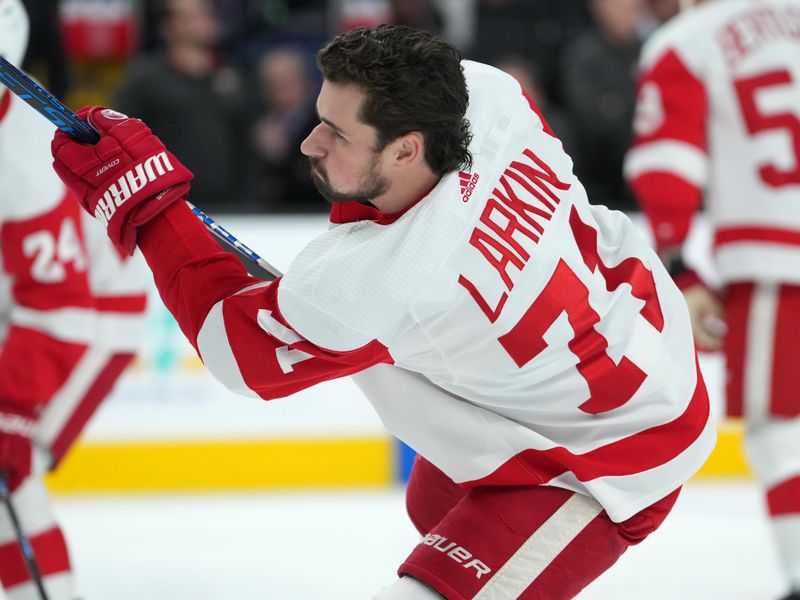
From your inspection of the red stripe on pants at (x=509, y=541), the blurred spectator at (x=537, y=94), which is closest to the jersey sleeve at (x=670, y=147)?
the red stripe on pants at (x=509, y=541)

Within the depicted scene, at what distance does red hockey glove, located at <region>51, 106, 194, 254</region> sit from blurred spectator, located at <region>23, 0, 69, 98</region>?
337cm

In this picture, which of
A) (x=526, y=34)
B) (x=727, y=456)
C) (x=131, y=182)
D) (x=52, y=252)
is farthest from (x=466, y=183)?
(x=526, y=34)

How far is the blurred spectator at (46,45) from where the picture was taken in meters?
5.17

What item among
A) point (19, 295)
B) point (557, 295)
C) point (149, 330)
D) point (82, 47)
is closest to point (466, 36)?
point (82, 47)

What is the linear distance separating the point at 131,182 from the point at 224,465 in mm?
2614

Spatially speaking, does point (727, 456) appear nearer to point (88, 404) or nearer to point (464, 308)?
point (88, 404)

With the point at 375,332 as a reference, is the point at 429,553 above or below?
below

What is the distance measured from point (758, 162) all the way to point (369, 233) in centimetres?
145

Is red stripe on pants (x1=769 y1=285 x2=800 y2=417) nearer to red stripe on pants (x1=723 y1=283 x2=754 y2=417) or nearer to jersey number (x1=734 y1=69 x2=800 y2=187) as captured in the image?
red stripe on pants (x1=723 y1=283 x2=754 y2=417)

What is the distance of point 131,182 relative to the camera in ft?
6.36

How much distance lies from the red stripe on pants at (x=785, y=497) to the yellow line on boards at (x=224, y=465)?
174 cm

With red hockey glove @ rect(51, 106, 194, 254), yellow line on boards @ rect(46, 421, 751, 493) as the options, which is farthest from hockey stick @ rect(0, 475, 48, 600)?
yellow line on boards @ rect(46, 421, 751, 493)

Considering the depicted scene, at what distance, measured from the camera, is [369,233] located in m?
1.86

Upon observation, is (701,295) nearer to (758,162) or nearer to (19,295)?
(758,162)
